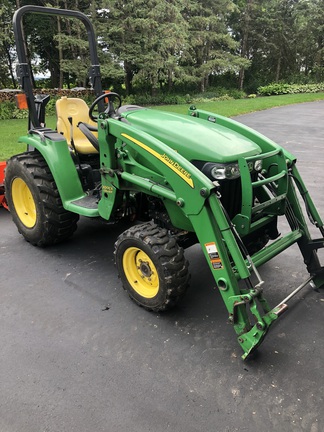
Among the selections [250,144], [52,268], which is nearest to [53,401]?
[52,268]

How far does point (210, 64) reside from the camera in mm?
23438

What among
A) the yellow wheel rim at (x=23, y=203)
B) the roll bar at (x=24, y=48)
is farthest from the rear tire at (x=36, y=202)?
the roll bar at (x=24, y=48)

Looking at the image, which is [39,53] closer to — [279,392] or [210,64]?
[210,64]

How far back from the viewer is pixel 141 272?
9.36 ft

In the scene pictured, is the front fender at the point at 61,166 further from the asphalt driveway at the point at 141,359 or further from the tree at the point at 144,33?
the tree at the point at 144,33

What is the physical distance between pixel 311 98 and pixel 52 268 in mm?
22424

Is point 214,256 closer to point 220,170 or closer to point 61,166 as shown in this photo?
point 220,170

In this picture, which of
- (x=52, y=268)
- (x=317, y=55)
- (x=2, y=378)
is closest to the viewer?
(x=2, y=378)

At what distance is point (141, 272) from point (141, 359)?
0.68m

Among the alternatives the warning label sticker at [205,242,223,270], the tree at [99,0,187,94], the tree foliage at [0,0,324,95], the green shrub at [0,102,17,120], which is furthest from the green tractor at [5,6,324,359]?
the tree at [99,0,187,94]

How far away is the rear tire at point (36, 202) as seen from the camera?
354 cm

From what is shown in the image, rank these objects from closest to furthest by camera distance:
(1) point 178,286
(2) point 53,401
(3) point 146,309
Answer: (2) point 53,401 < (1) point 178,286 < (3) point 146,309

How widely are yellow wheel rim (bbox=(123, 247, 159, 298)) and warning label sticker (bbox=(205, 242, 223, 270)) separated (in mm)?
501

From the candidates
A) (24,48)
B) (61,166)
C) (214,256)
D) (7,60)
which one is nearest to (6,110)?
(7,60)
